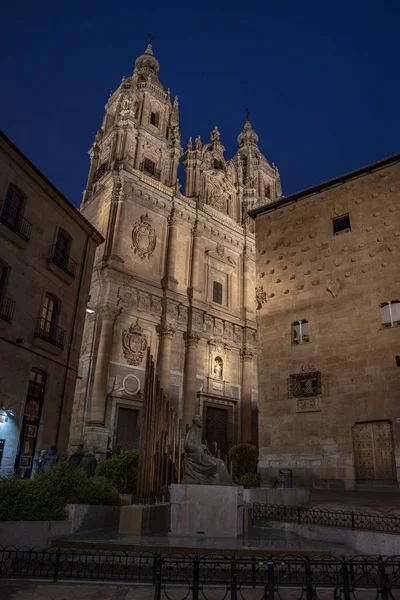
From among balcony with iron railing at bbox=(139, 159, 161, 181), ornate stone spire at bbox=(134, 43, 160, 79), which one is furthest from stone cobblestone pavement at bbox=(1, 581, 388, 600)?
ornate stone spire at bbox=(134, 43, 160, 79)

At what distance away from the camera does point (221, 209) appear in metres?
42.8

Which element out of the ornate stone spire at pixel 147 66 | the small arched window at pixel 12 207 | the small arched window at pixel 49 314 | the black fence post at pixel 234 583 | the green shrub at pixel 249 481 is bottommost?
the black fence post at pixel 234 583

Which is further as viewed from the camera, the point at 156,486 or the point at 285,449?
the point at 285,449

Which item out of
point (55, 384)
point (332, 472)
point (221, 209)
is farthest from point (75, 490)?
point (221, 209)

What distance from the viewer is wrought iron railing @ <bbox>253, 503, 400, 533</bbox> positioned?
9.70m

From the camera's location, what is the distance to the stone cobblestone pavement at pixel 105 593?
18.3ft

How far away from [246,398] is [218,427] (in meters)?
3.51

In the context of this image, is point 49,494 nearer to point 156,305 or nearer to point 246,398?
point 156,305

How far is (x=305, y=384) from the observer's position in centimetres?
1950

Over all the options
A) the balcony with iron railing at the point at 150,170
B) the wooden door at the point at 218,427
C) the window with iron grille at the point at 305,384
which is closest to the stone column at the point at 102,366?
the wooden door at the point at 218,427

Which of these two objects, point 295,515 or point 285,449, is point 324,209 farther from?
point 295,515

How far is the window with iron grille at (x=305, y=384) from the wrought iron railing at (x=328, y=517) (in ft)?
23.6

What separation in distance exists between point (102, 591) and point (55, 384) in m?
14.1

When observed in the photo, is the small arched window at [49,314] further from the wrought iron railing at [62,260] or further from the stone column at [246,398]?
the stone column at [246,398]
